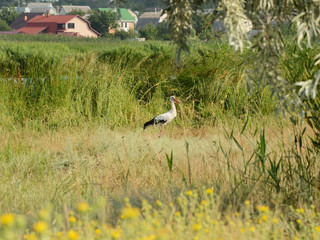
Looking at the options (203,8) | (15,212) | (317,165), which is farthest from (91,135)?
(203,8)

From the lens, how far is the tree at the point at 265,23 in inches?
115

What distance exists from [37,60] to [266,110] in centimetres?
449

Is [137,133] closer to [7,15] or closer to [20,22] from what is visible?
[7,15]

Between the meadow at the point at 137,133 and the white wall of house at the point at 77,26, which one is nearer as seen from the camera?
the meadow at the point at 137,133

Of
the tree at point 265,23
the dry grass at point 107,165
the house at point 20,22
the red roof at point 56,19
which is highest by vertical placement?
the tree at point 265,23

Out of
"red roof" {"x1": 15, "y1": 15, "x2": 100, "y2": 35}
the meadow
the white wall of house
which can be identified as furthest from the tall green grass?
the white wall of house

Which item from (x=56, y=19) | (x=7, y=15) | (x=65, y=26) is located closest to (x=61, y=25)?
(x=65, y=26)

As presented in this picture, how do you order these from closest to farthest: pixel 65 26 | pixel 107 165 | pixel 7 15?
pixel 107 165 → pixel 65 26 → pixel 7 15

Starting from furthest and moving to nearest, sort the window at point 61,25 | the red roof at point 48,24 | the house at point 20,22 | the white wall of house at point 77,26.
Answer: the house at point 20,22, the red roof at point 48,24, the window at point 61,25, the white wall of house at point 77,26

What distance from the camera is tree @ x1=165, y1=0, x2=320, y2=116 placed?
9.62 ft

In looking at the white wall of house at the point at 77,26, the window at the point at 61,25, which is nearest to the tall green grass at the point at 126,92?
the white wall of house at the point at 77,26

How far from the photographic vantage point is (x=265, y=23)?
10.4ft

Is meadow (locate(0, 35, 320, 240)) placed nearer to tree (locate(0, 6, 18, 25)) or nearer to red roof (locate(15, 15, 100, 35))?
red roof (locate(15, 15, 100, 35))

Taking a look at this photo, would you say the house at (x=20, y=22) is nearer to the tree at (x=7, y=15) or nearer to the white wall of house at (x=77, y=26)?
the tree at (x=7, y=15)
